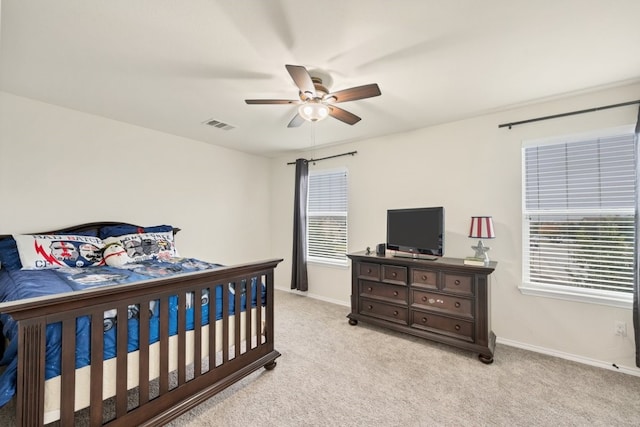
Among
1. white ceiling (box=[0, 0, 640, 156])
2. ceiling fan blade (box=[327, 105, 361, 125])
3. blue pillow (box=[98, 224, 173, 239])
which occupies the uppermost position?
white ceiling (box=[0, 0, 640, 156])

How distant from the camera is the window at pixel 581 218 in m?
2.30

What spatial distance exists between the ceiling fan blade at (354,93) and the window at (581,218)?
191 centimetres

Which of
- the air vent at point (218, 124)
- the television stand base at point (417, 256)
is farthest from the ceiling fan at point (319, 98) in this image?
the television stand base at point (417, 256)

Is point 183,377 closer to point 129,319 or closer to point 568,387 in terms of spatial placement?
point 129,319

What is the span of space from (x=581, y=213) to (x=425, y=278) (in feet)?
4.94

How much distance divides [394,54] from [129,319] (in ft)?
7.76

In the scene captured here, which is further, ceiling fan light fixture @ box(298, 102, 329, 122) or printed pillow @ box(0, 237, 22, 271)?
printed pillow @ box(0, 237, 22, 271)

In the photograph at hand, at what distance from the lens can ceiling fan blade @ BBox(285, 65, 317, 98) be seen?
64.9 inches

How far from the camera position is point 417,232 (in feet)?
9.92

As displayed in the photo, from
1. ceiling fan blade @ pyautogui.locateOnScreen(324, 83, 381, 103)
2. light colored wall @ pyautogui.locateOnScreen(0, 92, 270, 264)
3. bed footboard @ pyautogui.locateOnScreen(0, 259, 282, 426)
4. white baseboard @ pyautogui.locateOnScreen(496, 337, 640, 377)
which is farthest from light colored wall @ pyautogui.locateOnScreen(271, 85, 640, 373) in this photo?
bed footboard @ pyautogui.locateOnScreen(0, 259, 282, 426)

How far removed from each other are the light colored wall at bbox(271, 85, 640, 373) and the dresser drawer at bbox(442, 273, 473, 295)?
0.55 m

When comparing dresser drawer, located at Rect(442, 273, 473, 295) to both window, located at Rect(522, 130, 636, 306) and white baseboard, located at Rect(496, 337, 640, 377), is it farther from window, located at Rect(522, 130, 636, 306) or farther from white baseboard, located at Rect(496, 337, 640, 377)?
white baseboard, located at Rect(496, 337, 640, 377)

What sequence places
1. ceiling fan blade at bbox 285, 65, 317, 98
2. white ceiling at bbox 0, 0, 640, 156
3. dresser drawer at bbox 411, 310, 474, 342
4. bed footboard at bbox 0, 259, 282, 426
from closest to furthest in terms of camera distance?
bed footboard at bbox 0, 259, 282, 426 < white ceiling at bbox 0, 0, 640, 156 < ceiling fan blade at bbox 285, 65, 317, 98 < dresser drawer at bbox 411, 310, 474, 342

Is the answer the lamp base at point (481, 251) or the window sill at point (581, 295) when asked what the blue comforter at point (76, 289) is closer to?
the lamp base at point (481, 251)
